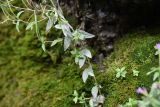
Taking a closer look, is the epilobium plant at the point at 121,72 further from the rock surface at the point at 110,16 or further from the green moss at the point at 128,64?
the rock surface at the point at 110,16

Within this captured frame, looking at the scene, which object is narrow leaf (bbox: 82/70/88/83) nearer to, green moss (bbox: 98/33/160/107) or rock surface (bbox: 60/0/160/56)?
green moss (bbox: 98/33/160/107)

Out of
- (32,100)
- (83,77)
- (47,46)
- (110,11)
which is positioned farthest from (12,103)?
(110,11)

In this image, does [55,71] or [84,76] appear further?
[55,71]

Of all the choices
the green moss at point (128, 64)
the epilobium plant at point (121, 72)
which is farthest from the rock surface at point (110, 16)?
the epilobium plant at point (121, 72)

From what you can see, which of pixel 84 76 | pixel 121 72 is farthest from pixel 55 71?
pixel 121 72

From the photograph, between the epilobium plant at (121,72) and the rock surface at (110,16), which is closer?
the epilobium plant at (121,72)

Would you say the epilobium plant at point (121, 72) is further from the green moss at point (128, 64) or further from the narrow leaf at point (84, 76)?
the narrow leaf at point (84, 76)

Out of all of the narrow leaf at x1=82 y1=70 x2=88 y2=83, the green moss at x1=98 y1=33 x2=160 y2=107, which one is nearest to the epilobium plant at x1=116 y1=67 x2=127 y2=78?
Result: the green moss at x1=98 y1=33 x2=160 y2=107

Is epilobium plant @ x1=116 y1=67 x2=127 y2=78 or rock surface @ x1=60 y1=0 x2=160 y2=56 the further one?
rock surface @ x1=60 y1=0 x2=160 y2=56

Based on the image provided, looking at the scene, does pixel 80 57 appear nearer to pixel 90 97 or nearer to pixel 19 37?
pixel 90 97

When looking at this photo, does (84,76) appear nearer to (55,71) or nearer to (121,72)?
(121,72)

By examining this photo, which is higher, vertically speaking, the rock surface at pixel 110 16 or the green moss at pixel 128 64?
the rock surface at pixel 110 16
